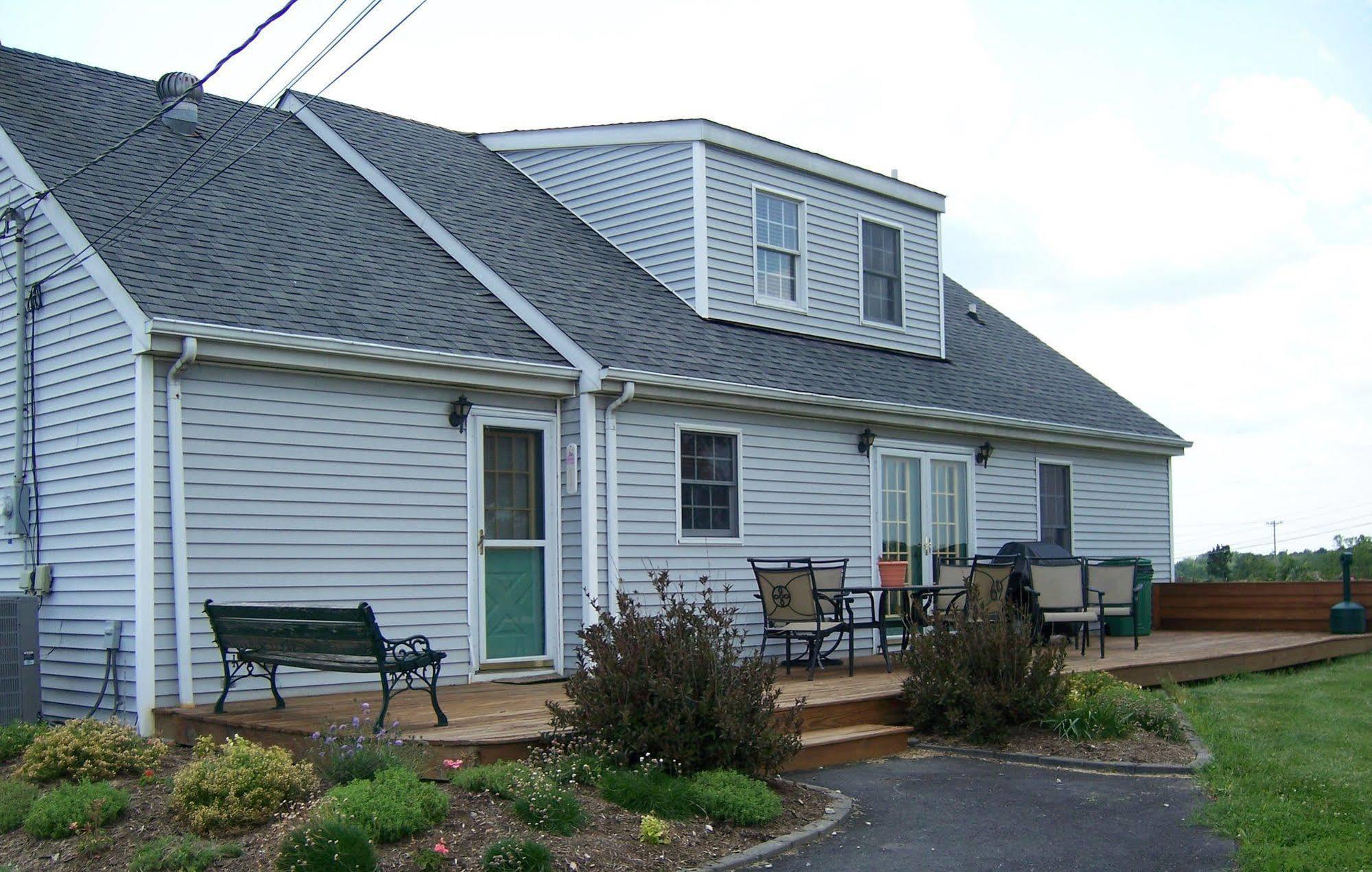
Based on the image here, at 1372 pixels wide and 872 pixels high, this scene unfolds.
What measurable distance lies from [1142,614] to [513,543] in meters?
9.24

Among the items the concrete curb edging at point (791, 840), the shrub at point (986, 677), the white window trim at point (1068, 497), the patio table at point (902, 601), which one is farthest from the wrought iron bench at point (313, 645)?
the white window trim at point (1068, 497)

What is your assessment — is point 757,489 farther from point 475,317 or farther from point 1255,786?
point 1255,786

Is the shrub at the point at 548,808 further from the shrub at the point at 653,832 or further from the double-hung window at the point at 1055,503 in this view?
the double-hung window at the point at 1055,503

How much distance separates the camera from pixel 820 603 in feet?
38.2

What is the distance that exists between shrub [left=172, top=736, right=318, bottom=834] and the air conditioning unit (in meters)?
3.04

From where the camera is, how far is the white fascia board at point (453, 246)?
11.3 m

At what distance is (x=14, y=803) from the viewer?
7133 mm

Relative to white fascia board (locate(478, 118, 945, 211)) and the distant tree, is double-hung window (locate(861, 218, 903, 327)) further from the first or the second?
the distant tree

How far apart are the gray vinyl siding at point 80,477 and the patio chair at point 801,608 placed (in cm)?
516

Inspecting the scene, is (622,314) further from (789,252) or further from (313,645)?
(313,645)

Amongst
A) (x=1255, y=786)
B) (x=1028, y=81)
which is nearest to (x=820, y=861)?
(x=1255, y=786)

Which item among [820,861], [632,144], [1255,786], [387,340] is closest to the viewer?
[820,861]

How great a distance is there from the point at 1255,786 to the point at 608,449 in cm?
567

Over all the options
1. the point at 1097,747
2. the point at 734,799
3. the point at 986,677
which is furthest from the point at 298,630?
the point at 1097,747
